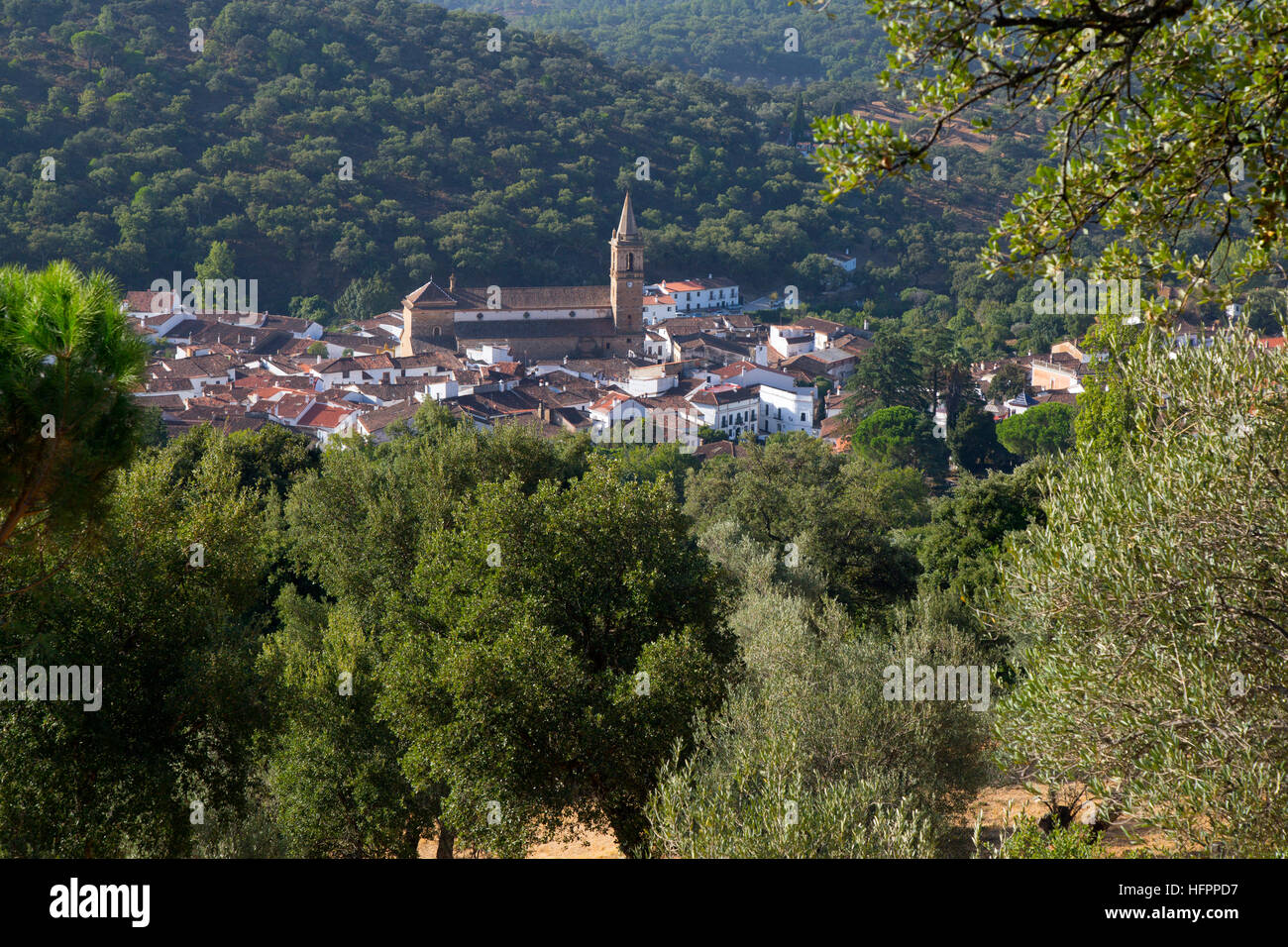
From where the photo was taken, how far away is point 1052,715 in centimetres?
623

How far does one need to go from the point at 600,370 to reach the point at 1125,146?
59.3 metres

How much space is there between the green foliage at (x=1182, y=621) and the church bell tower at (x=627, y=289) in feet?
214

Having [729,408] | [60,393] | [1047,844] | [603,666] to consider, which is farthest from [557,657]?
[729,408]

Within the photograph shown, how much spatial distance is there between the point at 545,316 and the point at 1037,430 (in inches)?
1359

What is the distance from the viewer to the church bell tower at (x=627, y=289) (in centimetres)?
7175

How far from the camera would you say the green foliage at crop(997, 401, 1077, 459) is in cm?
4769

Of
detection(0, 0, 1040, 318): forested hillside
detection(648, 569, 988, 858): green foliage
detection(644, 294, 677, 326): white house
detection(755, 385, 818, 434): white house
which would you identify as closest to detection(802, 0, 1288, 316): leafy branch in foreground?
detection(648, 569, 988, 858): green foliage

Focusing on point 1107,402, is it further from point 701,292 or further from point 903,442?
point 701,292

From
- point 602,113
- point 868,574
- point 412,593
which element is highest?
point 602,113

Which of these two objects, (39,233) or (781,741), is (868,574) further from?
(39,233)

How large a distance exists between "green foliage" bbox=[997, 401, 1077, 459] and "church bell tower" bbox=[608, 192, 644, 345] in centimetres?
2861

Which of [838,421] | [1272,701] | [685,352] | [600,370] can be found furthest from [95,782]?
[685,352]

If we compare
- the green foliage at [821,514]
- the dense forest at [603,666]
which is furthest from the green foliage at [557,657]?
the green foliage at [821,514]

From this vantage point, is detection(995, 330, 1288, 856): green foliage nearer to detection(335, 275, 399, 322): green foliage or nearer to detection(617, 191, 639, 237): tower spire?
detection(617, 191, 639, 237): tower spire
